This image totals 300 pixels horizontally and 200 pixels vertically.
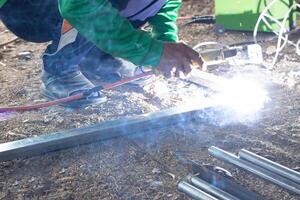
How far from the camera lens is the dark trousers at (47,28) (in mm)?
1979

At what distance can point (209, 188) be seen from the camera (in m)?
1.34

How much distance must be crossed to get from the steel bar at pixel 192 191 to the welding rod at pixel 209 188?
0.06 ft

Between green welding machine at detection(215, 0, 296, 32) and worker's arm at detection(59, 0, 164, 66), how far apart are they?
3.97 feet

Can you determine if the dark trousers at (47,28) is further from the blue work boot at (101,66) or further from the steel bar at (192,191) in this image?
the steel bar at (192,191)

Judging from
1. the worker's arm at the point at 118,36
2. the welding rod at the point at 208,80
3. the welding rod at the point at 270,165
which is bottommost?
the welding rod at the point at 270,165

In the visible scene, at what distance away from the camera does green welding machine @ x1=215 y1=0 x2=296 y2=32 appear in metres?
2.65

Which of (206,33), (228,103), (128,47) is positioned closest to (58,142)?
(128,47)

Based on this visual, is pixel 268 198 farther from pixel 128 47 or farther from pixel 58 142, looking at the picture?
pixel 58 142

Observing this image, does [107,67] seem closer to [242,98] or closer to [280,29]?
[242,98]

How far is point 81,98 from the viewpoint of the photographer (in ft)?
6.54

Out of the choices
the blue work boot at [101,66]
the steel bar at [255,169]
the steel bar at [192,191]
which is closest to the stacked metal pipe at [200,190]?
the steel bar at [192,191]

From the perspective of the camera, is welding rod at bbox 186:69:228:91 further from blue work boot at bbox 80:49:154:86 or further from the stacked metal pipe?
the stacked metal pipe

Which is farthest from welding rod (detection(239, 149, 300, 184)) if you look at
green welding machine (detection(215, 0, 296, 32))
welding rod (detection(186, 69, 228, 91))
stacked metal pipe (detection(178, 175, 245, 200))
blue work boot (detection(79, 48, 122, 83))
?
green welding machine (detection(215, 0, 296, 32))

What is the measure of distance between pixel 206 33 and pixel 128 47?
1487 mm
